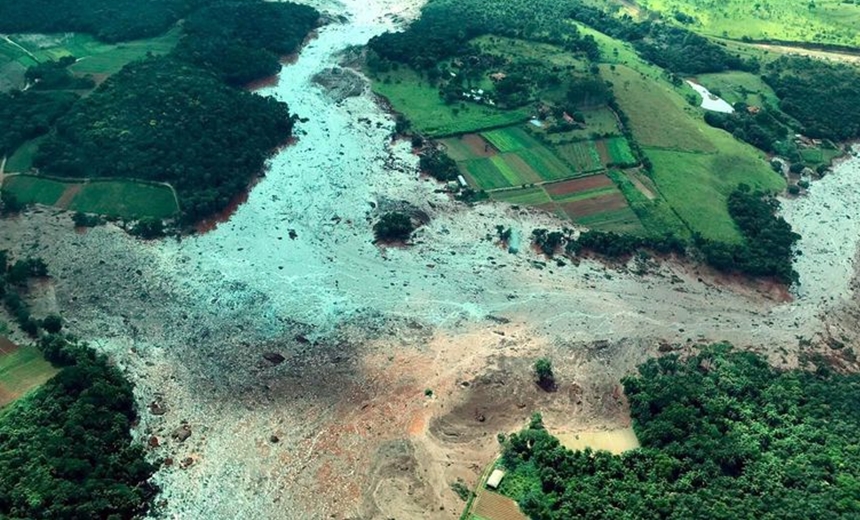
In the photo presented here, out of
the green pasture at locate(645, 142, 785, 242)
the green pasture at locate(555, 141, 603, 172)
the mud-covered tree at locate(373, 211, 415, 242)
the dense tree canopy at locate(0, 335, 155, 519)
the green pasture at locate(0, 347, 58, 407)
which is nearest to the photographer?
the dense tree canopy at locate(0, 335, 155, 519)

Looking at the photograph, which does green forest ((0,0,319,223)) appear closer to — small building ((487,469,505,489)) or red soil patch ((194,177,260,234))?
red soil patch ((194,177,260,234))

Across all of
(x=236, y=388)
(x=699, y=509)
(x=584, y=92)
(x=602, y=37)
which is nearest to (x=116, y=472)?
(x=236, y=388)

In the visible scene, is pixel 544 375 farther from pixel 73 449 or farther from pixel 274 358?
pixel 73 449

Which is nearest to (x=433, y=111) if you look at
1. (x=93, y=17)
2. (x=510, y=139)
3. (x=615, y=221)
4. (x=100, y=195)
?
(x=510, y=139)

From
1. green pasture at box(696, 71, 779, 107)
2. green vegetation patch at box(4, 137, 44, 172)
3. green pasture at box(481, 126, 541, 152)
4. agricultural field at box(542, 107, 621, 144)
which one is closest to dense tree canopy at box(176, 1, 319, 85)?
green vegetation patch at box(4, 137, 44, 172)

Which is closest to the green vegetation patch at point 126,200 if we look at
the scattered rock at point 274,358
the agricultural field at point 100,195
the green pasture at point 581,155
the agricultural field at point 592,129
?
the agricultural field at point 100,195

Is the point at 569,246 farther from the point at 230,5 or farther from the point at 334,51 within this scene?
the point at 230,5
